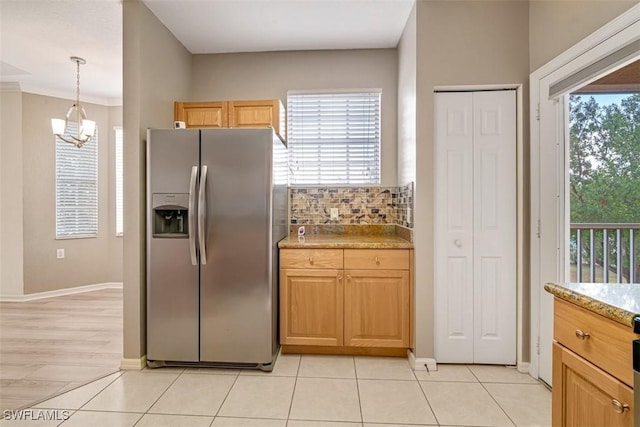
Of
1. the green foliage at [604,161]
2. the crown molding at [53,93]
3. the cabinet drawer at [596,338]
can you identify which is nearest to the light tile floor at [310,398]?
the cabinet drawer at [596,338]

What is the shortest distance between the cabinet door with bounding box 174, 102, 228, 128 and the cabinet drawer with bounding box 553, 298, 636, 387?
2.82 meters

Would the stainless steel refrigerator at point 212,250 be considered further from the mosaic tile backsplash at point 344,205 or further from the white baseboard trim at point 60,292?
the white baseboard trim at point 60,292

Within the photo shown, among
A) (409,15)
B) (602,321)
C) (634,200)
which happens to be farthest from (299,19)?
(602,321)

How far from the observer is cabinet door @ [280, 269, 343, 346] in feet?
8.75

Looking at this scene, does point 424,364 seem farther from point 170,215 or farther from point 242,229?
point 170,215

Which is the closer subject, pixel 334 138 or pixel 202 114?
pixel 202 114

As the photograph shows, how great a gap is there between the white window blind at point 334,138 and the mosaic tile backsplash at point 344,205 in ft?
0.34

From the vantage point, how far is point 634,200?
174cm

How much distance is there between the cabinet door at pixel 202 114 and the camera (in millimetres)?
3031

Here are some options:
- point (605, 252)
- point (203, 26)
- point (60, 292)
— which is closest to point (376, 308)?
point (605, 252)

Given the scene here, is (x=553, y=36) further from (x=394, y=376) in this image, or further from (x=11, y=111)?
(x=11, y=111)

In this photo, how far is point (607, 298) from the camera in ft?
3.39

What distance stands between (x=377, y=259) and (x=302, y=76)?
201cm

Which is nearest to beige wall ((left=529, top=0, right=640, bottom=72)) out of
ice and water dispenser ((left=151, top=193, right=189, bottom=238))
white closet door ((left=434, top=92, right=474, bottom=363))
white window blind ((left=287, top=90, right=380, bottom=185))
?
white closet door ((left=434, top=92, right=474, bottom=363))
